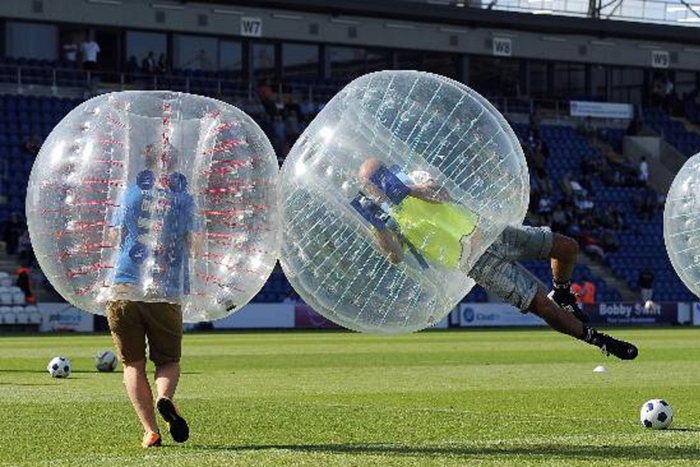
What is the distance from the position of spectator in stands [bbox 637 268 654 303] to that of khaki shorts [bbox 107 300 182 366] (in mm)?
38167

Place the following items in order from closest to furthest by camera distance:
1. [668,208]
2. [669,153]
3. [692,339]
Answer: [668,208]
[692,339]
[669,153]

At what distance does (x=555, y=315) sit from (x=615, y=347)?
0.56m

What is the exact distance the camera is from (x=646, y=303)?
145 feet

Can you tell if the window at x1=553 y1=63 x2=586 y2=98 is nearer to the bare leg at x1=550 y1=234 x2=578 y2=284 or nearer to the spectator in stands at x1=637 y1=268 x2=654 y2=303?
the spectator in stands at x1=637 y1=268 x2=654 y2=303

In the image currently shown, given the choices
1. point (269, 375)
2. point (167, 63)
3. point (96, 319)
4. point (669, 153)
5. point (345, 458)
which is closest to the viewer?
point (345, 458)

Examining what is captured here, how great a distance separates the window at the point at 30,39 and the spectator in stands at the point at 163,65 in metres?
3.08

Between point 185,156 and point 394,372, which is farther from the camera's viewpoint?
point 394,372

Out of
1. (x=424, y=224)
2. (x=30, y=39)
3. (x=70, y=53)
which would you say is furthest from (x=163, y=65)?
(x=424, y=224)

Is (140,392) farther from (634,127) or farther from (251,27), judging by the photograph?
(634,127)

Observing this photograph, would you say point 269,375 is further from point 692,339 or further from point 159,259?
point 692,339

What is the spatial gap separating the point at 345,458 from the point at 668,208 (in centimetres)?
721

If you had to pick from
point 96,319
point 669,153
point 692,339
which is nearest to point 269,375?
point 692,339

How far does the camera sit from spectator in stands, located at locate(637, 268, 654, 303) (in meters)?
47.6

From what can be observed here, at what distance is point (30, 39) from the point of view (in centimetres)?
4519
